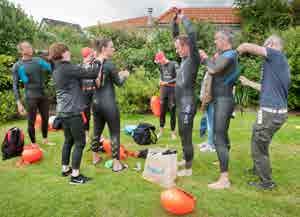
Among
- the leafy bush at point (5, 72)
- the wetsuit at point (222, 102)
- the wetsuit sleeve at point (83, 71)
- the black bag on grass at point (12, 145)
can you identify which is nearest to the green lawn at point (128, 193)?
the black bag on grass at point (12, 145)

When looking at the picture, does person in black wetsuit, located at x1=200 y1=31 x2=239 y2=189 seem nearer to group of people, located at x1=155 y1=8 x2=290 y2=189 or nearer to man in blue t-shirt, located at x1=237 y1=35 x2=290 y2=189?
group of people, located at x1=155 y1=8 x2=290 y2=189

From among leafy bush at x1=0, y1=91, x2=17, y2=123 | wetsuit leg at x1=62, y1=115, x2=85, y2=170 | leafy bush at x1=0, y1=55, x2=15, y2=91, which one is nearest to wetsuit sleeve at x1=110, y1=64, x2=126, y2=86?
wetsuit leg at x1=62, y1=115, x2=85, y2=170

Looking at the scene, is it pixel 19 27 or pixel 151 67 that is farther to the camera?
pixel 151 67

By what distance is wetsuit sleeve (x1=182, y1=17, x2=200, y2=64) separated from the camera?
370cm

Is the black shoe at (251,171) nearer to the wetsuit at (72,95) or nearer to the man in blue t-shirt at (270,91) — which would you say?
the man in blue t-shirt at (270,91)

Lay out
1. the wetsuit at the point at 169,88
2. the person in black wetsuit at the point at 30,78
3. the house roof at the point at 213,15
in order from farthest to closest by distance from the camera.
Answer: the house roof at the point at 213,15 → the wetsuit at the point at 169,88 → the person in black wetsuit at the point at 30,78

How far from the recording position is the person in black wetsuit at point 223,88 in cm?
368

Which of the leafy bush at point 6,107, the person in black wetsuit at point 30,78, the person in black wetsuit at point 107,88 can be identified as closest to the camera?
the person in black wetsuit at point 107,88

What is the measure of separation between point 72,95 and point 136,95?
632cm

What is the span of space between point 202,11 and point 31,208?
26.0 m

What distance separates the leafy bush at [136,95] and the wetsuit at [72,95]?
605 cm

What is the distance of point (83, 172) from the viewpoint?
15.3ft

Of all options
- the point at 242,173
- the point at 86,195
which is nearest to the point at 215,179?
the point at 242,173

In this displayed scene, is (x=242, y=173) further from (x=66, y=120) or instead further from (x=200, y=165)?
(x=66, y=120)
